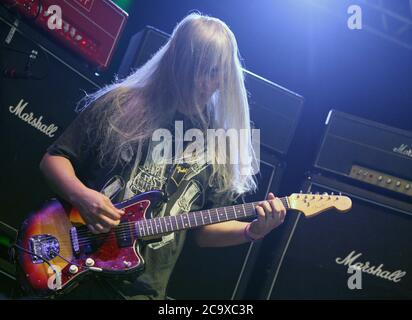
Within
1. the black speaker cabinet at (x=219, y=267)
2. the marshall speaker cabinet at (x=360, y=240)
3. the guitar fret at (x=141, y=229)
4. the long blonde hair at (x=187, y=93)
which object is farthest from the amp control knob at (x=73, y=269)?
the marshall speaker cabinet at (x=360, y=240)

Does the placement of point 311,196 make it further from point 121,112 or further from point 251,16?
point 251,16

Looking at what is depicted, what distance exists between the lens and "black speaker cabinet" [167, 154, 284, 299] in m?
2.09

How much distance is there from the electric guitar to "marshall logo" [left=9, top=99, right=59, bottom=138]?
52 cm

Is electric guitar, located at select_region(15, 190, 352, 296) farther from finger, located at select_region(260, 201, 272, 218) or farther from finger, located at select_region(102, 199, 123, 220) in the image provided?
finger, located at select_region(260, 201, 272, 218)

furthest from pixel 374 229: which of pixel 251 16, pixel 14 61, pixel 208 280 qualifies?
pixel 14 61

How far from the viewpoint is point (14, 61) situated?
1.88 m

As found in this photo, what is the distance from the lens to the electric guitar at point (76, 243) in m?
1.42

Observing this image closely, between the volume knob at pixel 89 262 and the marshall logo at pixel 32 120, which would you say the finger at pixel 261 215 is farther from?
the marshall logo at pixel 32 120

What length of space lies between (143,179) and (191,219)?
0.22 meters

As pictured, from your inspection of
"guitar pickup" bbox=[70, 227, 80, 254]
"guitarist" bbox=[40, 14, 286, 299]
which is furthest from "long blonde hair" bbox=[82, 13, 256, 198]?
"guitar pickup" bbox=[70, 227, 80, 254]

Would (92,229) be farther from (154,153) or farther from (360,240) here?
(360,240)

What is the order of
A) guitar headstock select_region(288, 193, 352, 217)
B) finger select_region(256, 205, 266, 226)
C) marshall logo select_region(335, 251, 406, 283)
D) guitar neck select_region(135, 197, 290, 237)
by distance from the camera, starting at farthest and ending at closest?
marshall logo select_region(335, 251, 406, 283), guitar headstock select_region(288, 193, 352, 217), finger select_region(256, 205, 266, 226), guitar neck select_region(135, 197, 290, 237)

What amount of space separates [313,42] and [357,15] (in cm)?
29

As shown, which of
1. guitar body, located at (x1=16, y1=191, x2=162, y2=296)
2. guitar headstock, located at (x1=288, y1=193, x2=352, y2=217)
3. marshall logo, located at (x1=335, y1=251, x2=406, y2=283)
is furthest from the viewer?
marshall logo, located at (x1=335, y1=251, x2=406, y2=283)
